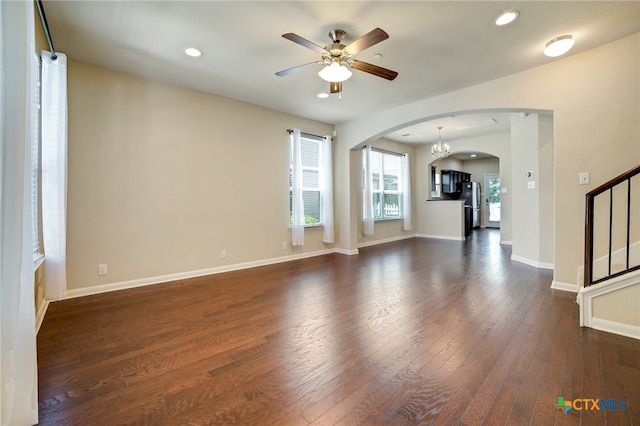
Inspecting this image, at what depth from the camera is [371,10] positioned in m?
2.38

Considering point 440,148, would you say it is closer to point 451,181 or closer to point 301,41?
point 451,181

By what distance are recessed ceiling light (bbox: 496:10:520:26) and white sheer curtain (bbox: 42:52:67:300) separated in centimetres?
427

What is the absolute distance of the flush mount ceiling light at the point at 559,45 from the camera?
2762 mm

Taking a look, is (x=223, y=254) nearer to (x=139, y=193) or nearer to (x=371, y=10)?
(x=139, y=193)

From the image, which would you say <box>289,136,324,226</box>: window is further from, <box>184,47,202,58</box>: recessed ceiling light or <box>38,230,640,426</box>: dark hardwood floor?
<box>184,47,202,58</box>: recessed ceiling light

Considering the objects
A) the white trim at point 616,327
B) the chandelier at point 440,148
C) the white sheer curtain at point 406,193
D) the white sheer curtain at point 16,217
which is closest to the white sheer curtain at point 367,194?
the white sheer curtain at point 406,193

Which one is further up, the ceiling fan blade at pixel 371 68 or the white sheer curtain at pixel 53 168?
the ceiling fan blade at pixel 371 68

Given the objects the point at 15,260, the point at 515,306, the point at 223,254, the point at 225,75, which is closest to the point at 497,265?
the point at 515,306

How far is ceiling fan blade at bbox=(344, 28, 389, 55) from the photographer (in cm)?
216

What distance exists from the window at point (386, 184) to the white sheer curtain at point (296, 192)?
2583mm

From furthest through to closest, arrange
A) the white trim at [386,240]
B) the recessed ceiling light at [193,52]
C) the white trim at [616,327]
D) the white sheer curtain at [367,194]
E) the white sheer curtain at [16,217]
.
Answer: the white trim at [386,240], the white sheer curtain at [367,194], the recessed ceiling light at [193,52], the white trim at [616,327], the white sheer curtain at [16,217]

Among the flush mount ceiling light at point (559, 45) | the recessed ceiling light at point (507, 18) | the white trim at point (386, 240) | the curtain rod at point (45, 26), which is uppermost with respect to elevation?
the curtain rod at point (45, 26)

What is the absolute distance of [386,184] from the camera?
759 centimetres

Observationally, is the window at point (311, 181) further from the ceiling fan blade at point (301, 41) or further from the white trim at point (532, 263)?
the white trim at point (532, 263)
